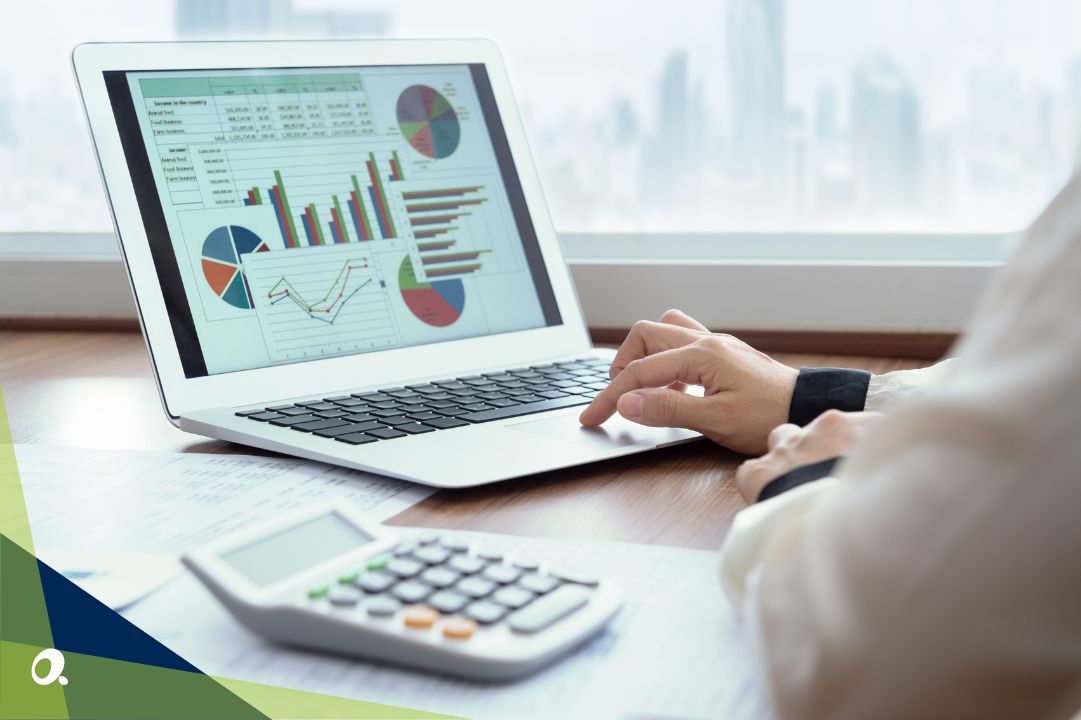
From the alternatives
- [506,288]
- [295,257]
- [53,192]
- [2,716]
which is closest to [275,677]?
[2,716]

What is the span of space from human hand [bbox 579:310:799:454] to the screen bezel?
23 centimetres

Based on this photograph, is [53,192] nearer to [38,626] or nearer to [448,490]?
[448,490]

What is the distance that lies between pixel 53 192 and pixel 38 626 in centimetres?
129

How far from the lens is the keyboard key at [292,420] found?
0.88 metres

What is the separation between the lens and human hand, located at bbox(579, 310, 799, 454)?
840 mm

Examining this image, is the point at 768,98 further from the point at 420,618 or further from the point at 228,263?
the point at 420,618

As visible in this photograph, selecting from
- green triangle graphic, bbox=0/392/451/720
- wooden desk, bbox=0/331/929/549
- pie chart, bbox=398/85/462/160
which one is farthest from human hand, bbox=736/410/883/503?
pie chart, bbox=398/85/462/160

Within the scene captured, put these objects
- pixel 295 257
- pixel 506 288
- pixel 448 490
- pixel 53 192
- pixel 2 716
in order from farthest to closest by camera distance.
Answer: pixel 53 192 → pixel 506 288 → pixel 295 257 → pixel 448 490 → pixel 2 716

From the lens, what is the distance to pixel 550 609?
1.69 feet

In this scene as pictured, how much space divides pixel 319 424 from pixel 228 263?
0.65ft

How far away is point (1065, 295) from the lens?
1.26ft

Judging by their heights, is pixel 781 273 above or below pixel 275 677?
above

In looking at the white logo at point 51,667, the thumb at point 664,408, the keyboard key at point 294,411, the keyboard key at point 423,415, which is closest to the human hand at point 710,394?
the thumb at point 664,408

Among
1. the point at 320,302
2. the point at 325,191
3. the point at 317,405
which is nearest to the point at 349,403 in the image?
the point at 317,405
